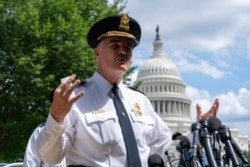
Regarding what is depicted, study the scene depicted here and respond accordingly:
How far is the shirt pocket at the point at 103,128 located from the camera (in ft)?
8.89

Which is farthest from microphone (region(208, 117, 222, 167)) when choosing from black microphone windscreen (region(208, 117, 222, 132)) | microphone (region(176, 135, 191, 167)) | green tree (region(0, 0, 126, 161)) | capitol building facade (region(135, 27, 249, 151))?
capitol building facade (region(135, 27, 249, 151))

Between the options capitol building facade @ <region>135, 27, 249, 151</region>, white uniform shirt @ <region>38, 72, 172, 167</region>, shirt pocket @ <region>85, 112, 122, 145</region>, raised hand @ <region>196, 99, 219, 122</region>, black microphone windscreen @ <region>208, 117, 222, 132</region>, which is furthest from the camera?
capitol building facade @ <region>135, 27, 249, 151</region>

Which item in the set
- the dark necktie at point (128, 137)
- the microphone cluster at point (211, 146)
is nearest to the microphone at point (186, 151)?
the microphone cluster at point (211, 146)

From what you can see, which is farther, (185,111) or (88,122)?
(185,111)

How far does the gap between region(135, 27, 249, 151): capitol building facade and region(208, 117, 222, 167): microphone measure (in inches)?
3466

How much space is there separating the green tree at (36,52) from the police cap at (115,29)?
1266cm

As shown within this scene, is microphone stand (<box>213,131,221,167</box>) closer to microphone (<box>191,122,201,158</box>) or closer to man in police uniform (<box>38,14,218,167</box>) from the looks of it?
microphone (<box>191,122,201,158</box>)

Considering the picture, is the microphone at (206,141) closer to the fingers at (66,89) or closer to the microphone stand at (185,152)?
the microphone stand at (185,152)

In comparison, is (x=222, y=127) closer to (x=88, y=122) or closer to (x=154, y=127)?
(x=154, y=127)

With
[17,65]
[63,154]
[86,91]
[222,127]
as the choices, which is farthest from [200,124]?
[17,65]

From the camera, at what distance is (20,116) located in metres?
17.4

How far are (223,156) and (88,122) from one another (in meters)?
1.75

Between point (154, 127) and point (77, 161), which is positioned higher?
point (154, 127)

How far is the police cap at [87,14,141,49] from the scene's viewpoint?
9.70 feet
